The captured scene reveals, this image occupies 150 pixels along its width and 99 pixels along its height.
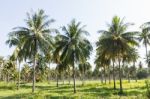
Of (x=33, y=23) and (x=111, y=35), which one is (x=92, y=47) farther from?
(x=33, y=23)

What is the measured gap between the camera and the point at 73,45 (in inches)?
1786

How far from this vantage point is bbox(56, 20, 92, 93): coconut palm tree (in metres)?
45.5

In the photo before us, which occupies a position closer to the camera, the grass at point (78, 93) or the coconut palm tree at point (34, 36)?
the grass at point (78, 93)

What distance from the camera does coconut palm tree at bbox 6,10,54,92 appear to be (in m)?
45.6

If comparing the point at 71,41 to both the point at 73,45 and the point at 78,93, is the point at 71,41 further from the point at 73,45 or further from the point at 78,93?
the point at 78,93

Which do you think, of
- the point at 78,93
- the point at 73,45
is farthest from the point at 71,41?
the point at 78,93

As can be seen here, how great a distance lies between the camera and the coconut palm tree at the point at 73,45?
45469 millimetres

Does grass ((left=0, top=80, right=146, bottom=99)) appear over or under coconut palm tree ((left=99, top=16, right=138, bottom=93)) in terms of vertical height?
under

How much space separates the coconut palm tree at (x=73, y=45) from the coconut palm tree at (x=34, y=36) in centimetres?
229

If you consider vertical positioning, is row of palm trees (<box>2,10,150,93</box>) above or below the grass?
above

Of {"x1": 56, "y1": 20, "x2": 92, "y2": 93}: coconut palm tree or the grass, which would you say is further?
{"x1": 56, "y1": 20, "x2": 92, "y2": 93}: coconut palm tree

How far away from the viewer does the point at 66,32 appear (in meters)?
46.9

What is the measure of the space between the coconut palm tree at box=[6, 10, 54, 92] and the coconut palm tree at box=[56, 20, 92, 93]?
2.29 m

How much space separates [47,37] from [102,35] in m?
9.05
